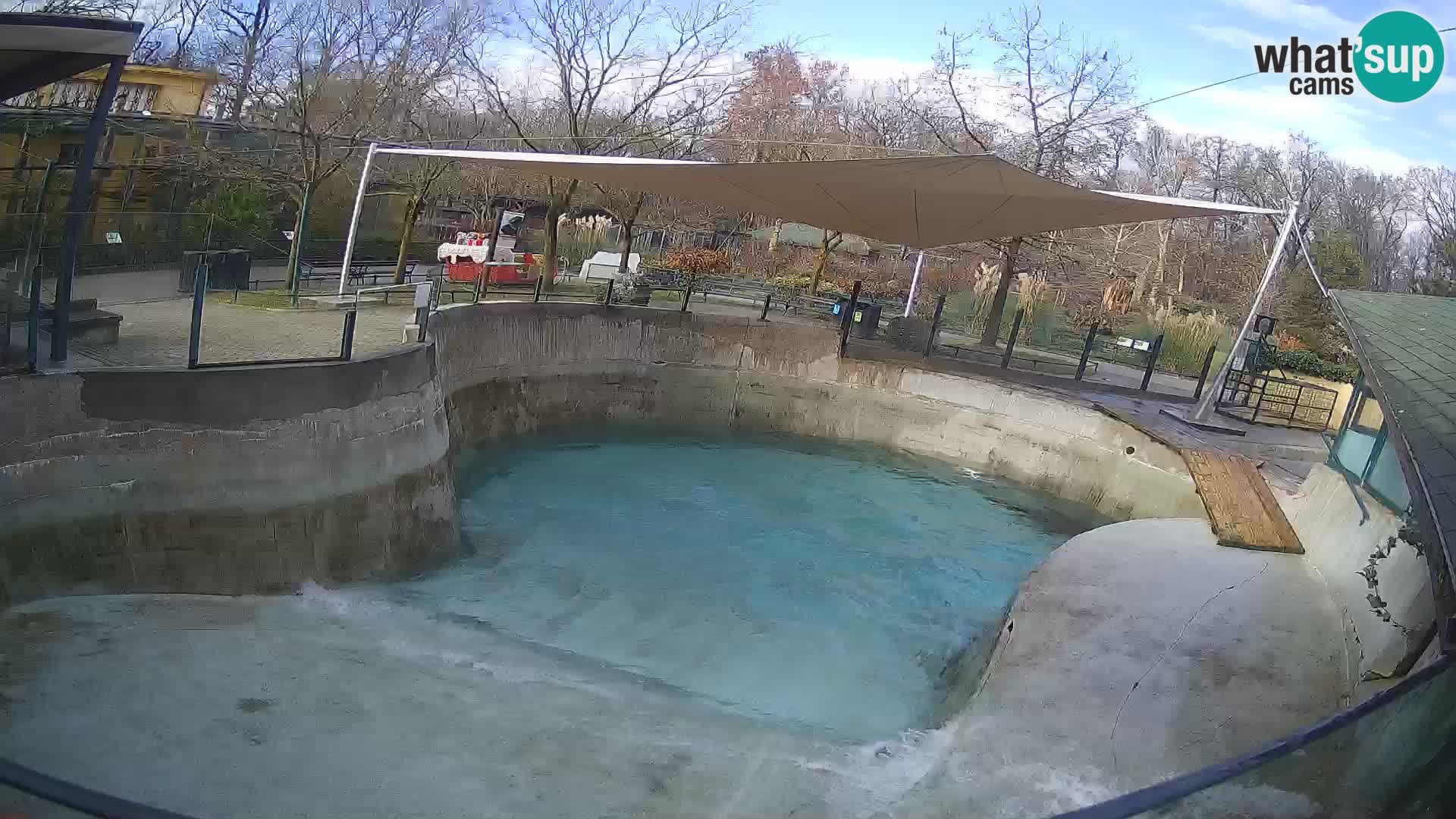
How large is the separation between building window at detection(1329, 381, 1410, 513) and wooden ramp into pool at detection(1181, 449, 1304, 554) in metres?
0.83

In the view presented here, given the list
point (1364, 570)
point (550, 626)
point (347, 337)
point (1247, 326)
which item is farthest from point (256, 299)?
point (1247, 326)

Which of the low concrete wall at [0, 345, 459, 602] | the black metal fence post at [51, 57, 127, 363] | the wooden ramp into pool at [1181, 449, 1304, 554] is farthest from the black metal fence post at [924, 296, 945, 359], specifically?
the black metal fence post at [51, 57, 127, 363]

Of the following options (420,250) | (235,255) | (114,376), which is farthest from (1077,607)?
(420,250)

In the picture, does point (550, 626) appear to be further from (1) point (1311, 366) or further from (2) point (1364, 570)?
(1) point (1311, 366)

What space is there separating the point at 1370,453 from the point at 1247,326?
6193mm

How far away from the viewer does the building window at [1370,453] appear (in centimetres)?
663

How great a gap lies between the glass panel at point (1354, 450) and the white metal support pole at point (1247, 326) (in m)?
4.51

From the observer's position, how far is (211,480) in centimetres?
770

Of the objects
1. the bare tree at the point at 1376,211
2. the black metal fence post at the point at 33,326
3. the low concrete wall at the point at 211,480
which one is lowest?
the low concrete wall at the point at 211,480

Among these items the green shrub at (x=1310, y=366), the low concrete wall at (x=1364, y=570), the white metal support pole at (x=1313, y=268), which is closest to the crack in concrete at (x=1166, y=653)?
the low concrete wall at (x=1364, y=570)

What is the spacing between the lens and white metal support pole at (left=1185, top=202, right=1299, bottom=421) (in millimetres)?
12469

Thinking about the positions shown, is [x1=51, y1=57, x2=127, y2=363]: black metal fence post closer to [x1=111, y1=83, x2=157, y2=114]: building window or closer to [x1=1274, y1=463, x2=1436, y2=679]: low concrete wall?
[x1=1274, y1=463, x2=1436, y2=679]: low concrete wall

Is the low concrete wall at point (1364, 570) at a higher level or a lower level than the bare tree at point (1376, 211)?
lower

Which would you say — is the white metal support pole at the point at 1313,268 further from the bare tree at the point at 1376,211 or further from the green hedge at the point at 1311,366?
the bare tree at the point at 1376,211
